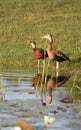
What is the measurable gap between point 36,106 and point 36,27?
755 inches

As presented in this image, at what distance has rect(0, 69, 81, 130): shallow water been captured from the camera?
9896 mm

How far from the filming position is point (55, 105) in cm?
1210

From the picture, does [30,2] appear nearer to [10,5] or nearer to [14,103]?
[10,5]

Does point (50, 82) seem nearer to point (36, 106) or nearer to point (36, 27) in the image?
point (36, 106)

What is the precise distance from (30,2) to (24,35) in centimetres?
982

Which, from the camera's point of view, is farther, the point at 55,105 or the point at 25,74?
the point at 25,74

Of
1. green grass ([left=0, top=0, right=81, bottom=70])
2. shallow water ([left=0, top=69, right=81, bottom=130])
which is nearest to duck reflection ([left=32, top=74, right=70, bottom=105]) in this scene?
shallow water ([left=0, top=69, right=81, bottom=130])

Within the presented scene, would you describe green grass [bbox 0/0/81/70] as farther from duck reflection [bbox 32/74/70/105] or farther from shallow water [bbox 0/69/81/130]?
shallow water [bbox 0/69/81/130]

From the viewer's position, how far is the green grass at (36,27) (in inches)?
919

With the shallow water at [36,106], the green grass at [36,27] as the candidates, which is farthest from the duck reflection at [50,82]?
the green grass at [36,27]

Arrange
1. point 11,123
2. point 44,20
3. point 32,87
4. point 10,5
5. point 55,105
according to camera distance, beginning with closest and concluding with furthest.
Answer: point 11,123
point 55,105
point 32,87
point 44,20
point 10,5

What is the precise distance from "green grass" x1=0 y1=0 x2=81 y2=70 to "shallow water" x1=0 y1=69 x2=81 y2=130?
234 inches

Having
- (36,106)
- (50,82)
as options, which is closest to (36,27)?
(50,82)

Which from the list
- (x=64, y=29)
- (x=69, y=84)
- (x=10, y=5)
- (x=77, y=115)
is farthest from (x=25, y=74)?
(x=10, y=5)
